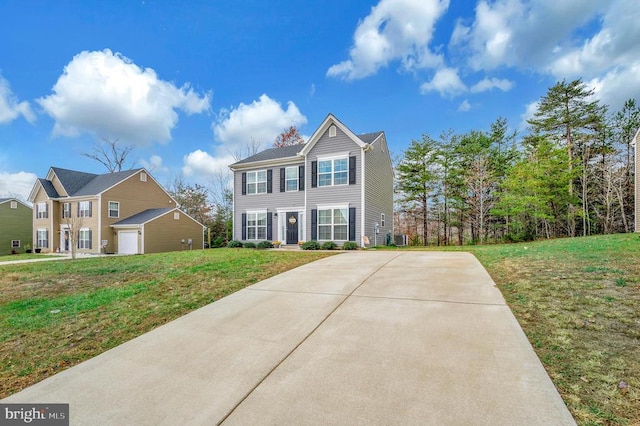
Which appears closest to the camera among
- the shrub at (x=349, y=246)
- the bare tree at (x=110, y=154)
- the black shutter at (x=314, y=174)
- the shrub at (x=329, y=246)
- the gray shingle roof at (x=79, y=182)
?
the shrub at (x=349, y=246)

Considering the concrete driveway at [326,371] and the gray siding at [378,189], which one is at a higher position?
the gray siding at [378,189]

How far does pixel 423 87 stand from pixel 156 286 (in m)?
18.2

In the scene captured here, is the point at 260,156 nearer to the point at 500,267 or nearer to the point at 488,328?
the point at 500,267

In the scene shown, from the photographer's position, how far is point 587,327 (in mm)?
3357

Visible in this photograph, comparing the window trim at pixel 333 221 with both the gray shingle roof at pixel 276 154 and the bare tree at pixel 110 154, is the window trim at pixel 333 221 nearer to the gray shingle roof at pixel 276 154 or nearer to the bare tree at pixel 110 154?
the gray shingle roof at pixel 276 154

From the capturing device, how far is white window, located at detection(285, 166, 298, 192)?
57.0 feet

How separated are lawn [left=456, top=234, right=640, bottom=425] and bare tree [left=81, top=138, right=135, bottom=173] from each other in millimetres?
39298

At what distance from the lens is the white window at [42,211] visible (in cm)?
2723

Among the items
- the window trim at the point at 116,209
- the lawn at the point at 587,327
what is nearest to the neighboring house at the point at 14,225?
the window trim at the point at 116,209

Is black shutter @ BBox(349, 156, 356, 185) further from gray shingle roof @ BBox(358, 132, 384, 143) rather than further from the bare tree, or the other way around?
the bare tree

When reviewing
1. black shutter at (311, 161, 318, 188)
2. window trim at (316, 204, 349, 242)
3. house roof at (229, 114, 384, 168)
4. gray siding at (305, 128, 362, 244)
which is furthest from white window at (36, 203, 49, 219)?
window trim at (316, 204, 349, 242)

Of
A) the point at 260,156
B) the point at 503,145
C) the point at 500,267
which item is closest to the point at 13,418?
the point at 500,267

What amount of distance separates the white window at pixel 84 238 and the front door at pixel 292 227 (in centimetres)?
1979

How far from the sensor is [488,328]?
11.7 ft
